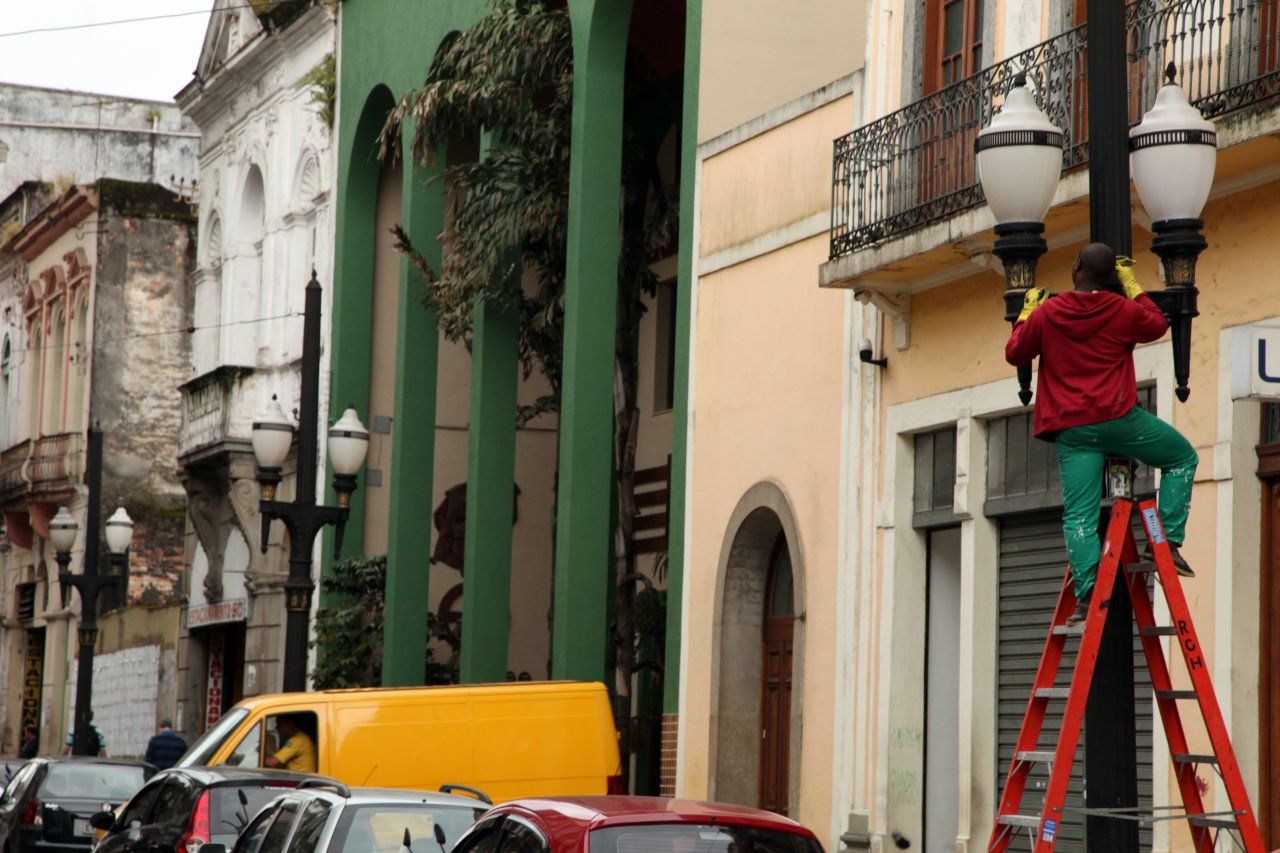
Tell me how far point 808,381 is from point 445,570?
11.5 metres

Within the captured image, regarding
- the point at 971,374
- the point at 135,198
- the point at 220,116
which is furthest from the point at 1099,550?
the point at 135,198

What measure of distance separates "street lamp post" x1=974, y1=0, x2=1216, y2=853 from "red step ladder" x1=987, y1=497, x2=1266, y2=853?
112 millimetres

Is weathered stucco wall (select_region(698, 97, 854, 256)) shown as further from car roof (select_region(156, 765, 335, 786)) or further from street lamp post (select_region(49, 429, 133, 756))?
street lamp post (select_region(49, 429, 133, 756))

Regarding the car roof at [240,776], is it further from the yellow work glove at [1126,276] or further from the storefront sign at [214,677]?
the storefront sign at [214,677]

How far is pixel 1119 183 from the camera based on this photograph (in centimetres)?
830

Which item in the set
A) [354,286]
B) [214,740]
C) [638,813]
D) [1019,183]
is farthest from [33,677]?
[1019,183]

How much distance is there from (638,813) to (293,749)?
821cm

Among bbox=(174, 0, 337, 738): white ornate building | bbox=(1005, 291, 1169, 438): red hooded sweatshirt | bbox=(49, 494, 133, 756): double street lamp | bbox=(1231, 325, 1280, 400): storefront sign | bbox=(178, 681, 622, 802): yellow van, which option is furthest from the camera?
bbox=(174, 0, 337, 738): white ornate building

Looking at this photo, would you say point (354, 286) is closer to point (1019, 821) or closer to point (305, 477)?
point (305, 477)

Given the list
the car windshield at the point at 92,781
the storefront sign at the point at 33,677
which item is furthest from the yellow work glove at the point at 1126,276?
the storefront sign at the point at 33,677

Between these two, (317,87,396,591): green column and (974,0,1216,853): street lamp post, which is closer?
(974,0,1216,853): street lamp post

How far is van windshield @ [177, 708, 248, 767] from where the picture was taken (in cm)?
1659

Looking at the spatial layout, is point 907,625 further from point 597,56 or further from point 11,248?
point 11,248

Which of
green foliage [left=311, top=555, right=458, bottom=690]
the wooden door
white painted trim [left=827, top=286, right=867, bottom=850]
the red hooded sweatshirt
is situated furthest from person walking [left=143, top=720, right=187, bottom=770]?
the red hooded sweatshirt
